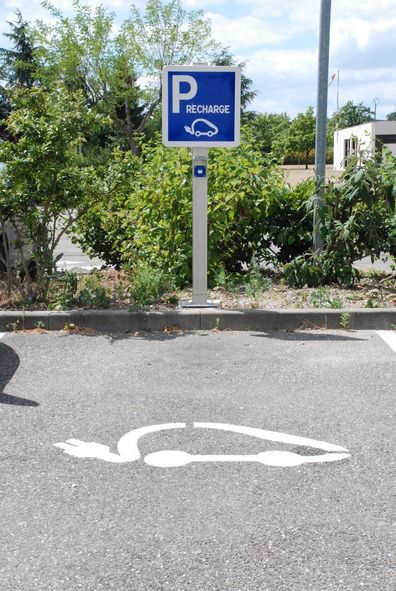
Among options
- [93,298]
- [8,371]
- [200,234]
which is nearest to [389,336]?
[200,234]

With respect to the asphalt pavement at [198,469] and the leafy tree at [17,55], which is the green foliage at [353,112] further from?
the asphalt pavement at [198,469]

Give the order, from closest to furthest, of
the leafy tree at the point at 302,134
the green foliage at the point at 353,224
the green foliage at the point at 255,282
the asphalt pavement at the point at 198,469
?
the asphalt pavement at the point at 198,469 < the green foliage at the point at 255,282 < the green foliage at the point at 353,224 < the leafy tree at the point at 302,134

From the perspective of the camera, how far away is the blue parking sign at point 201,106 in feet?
23.0

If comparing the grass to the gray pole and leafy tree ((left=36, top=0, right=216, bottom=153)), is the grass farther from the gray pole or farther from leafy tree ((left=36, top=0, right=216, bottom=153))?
leafy tree ((left=36, top=0, right=216, bottom=153))

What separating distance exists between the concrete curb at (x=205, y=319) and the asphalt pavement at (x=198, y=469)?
0.75 meters

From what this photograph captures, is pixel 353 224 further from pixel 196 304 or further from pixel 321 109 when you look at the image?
pixel 196 304

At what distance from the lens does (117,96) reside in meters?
39.2

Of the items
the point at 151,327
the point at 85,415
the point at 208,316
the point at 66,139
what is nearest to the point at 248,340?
the point at 208,316

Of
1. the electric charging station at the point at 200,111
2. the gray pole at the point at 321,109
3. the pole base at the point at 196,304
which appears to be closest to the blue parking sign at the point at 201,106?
the electric charging station at the point at 200,111

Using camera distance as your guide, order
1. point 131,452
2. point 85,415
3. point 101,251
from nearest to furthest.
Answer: point 131,452, point 85,415, point 101,251

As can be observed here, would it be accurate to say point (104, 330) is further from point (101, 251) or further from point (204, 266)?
point (101, 251)

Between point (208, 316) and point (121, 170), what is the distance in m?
2.66

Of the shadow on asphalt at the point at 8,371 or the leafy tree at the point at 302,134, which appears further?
the leafy tree at the point at 302,134

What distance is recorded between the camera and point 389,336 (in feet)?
21.5
